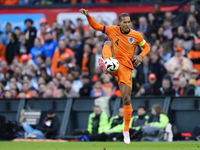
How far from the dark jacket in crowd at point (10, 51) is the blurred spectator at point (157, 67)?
645cm

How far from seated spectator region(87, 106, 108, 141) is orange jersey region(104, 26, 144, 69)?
173 inches

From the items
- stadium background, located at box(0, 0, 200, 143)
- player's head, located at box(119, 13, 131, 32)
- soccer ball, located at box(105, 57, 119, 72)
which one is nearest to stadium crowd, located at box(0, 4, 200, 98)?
stadium background, located at box(0, 0, 200, 143)

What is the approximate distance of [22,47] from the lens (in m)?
19.4

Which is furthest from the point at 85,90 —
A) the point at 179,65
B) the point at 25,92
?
the point at 179,65

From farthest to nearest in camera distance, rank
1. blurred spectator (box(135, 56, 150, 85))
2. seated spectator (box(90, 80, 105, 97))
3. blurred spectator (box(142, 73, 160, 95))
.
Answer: blurred spectator (box(135, 56, 150, 85)), seated spectator (box(90, 80, 105, 97)), blurred spectator (box(142, 73, 160, 95))

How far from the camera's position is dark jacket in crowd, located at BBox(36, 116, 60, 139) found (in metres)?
15.1

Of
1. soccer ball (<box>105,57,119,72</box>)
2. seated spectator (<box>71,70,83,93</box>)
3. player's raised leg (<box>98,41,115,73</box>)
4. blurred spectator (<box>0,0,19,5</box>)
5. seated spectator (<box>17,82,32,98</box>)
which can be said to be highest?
blurred spectator (<box>0,0,19,5</box>)

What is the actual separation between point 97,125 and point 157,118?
197 cm

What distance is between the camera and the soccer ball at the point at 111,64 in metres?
9.94

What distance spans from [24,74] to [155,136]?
672 cm

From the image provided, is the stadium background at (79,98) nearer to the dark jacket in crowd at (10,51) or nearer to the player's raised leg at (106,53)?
the dark jacket in crowd at (10,51)

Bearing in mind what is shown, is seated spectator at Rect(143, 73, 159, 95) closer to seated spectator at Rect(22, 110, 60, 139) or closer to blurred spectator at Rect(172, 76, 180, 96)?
blurred spectator at Rect(172, 76, 180, 96)

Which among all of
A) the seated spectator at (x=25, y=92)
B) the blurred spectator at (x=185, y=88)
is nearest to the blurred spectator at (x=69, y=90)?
the seated spectator at (x=25, y=92)

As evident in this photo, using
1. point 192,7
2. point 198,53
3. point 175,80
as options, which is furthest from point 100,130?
point 192,7
